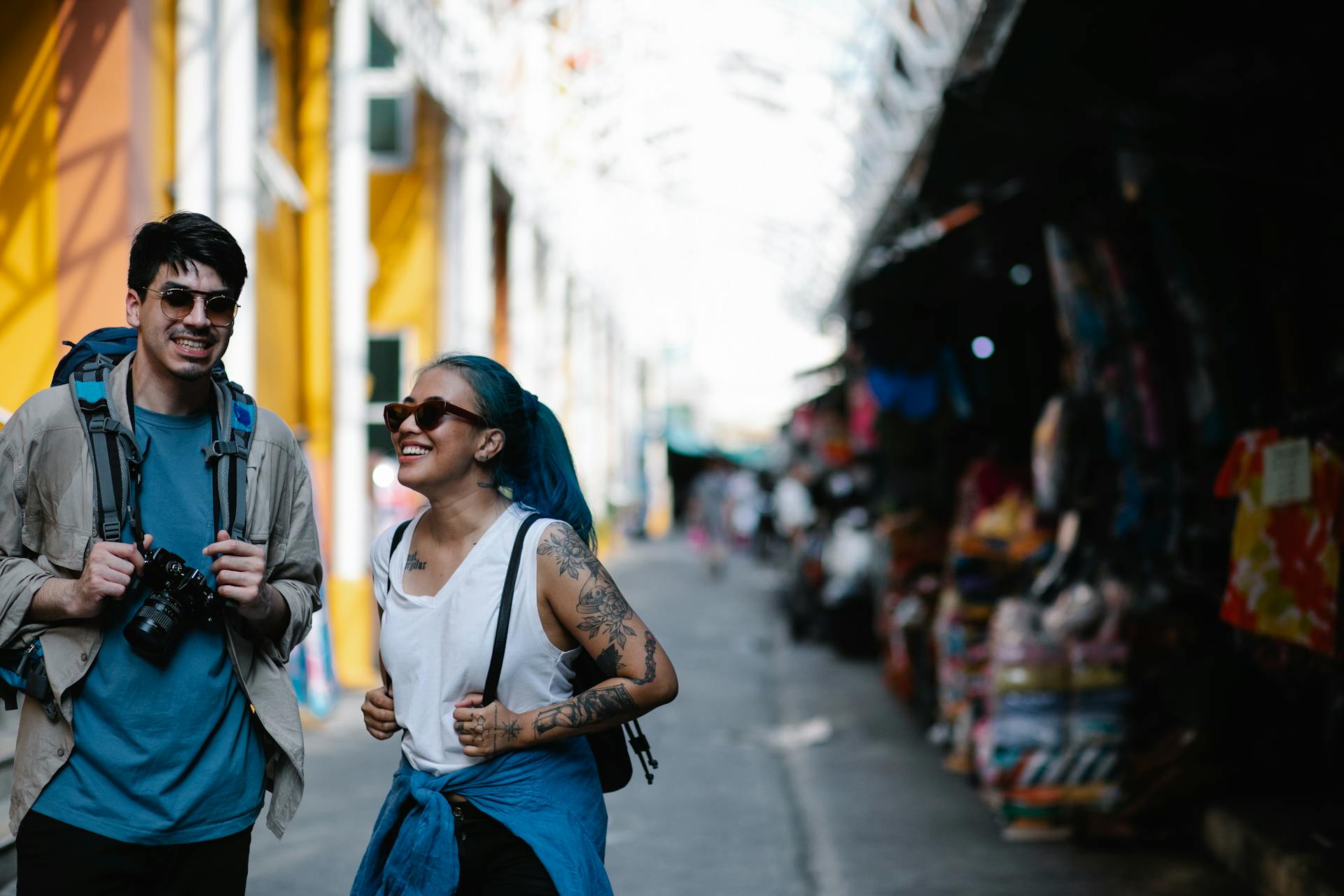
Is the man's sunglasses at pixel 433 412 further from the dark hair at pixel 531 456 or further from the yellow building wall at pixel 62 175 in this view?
the yellow building wall at pixel 62 175

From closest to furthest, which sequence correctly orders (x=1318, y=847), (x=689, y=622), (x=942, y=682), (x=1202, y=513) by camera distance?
1. (x=1318, y=847)
2. (x=1202, y=513)
3. (x=942, y=682)
4. (x=689, y=622)

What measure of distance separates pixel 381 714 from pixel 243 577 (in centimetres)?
45

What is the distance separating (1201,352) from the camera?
226 inches

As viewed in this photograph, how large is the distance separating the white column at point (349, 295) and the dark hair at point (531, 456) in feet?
25.0

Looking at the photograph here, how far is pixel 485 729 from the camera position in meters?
2.70

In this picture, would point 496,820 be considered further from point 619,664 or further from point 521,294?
point 521,294

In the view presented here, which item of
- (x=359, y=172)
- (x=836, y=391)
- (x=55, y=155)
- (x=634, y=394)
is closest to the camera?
(x=55, y=155)

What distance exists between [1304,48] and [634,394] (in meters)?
40.3

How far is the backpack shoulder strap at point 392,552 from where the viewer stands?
2947 millimetres

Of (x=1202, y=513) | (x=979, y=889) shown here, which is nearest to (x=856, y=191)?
(x=1202, y=513)

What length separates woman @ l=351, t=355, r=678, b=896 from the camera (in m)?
2.72

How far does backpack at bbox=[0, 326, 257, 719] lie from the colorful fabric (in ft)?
11.0

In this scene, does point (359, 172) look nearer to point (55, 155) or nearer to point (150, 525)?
point (55, 155)

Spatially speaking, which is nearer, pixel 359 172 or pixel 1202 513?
pixel 1202 513
